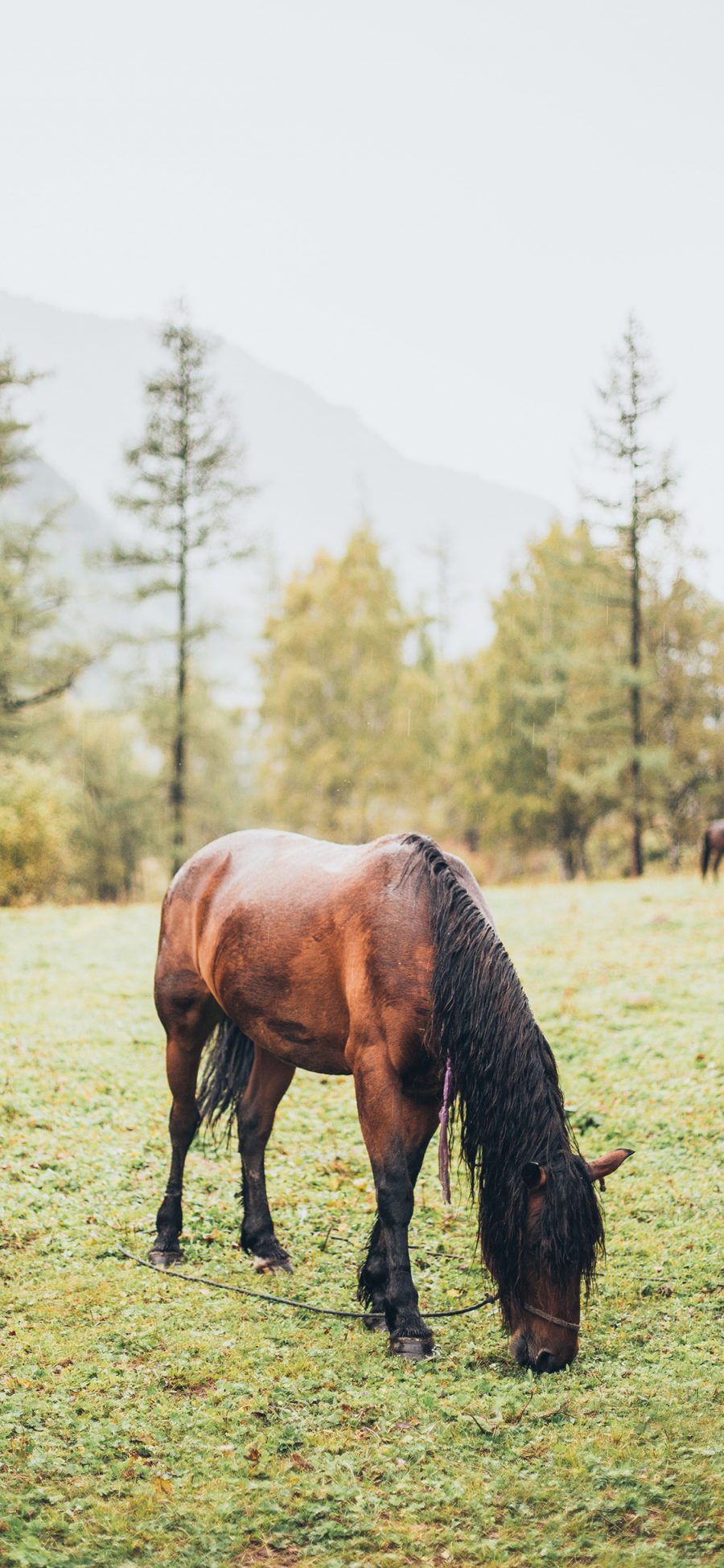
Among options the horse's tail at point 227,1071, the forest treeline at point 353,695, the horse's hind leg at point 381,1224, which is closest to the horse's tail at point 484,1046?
the horse's hind leg at point 381,1224

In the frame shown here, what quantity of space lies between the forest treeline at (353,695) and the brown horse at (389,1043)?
63.3ft

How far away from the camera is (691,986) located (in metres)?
12.2

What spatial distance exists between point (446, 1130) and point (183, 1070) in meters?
2.19

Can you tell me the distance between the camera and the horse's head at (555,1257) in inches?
174

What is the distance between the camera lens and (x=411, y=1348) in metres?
4.92

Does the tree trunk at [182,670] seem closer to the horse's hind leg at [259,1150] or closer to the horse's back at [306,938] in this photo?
the horse's back at [306,938]

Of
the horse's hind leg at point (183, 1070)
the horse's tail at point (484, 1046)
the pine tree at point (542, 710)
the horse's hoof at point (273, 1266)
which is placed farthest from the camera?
the pine tree at point (542, 710)

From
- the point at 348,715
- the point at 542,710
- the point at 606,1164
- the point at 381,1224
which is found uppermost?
the point at 542,710

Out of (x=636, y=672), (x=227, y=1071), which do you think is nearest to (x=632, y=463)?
(x=636, y=672)

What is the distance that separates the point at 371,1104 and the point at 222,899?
1.64m

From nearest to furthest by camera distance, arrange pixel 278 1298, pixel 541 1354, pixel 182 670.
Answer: pixel 541 1354 < pixel 278 1298 < pixel 182 670

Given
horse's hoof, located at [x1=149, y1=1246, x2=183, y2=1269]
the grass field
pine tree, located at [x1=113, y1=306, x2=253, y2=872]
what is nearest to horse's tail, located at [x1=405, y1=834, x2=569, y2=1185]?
the grass field

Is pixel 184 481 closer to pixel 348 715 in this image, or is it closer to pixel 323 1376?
pixel 348 715

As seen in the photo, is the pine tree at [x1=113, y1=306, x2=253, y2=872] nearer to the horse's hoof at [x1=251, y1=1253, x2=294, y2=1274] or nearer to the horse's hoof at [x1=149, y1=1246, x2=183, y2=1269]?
the horse's hoof at [x1=149, y1=1246, x2=183, y2=1269]
